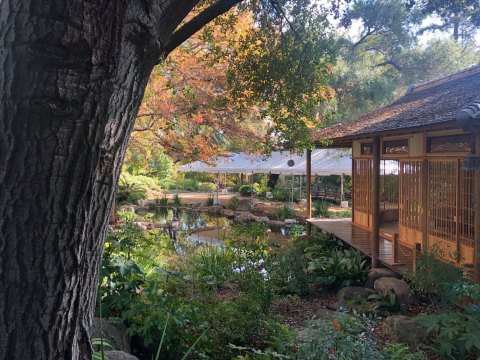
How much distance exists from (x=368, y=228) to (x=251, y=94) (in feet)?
23.1

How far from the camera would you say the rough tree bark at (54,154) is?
1.46m

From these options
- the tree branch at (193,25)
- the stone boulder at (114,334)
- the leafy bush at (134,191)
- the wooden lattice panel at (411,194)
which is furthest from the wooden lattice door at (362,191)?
the leafy bush at (134,191)

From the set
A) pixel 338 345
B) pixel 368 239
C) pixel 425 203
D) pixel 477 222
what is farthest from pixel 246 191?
pixel 338 345

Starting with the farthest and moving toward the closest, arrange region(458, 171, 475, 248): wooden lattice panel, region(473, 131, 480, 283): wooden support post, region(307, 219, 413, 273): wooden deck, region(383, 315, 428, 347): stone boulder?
region(307, 219, 413, 273): wooden deck
region(458, 171, 475, 248): wooden lattice panel
region(473, 131, 480, 283): wooden support post
region(383, 315, 428, 347): stone boulder

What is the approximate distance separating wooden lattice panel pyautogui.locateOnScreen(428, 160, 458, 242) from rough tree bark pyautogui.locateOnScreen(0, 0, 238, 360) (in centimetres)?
747

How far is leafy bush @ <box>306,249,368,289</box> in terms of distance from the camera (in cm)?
875

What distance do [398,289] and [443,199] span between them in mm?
2040

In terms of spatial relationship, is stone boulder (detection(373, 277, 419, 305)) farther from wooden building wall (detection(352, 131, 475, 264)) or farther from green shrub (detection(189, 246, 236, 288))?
green shrub (detection(189, 246, 236, 288))

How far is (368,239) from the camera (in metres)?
11.3

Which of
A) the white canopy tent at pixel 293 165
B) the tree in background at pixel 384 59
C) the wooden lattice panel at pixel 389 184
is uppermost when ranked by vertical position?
the tree in background at pixel 384 59

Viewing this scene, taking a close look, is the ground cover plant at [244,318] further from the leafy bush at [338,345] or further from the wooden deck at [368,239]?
the wooden deck at [368,239]

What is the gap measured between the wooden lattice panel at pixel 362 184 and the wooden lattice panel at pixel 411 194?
2.32 m

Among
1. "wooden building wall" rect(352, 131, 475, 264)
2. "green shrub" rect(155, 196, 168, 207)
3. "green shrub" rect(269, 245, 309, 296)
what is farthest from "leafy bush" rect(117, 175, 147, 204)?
"green shrub" rect(269, 245, 309, 296)

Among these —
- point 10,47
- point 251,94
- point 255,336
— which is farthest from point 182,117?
point 10,47
